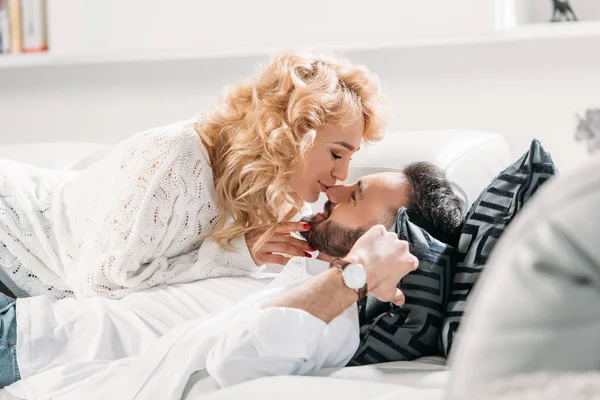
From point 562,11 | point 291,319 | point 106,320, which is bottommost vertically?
point 106,320

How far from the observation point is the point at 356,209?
5.92ft

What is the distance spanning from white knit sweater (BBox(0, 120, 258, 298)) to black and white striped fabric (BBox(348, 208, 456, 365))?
0.57 metres

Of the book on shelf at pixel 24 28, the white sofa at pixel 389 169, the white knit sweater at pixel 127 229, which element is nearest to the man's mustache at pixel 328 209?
the white sofa at pixel 389 169

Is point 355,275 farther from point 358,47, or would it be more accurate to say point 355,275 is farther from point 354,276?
point 358,47

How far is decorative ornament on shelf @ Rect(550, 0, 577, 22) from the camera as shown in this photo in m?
2.56

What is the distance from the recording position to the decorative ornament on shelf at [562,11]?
2564 mm

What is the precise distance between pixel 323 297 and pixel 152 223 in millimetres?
620

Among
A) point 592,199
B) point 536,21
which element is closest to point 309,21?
point 536,21

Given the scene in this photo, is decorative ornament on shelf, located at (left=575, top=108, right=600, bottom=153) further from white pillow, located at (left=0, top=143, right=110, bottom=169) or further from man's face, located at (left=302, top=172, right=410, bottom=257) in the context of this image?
white pillow, located at (left=0, top=143, right=110, bottom=169)

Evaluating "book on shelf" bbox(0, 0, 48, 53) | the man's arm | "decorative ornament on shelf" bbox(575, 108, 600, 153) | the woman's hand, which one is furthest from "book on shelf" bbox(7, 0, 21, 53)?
"decorative ornament on shelf" bbox(575, 108, 600, 153)

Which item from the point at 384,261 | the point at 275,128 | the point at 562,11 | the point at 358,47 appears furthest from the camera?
the point at 358,47

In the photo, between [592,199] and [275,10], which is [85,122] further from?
[592,199]

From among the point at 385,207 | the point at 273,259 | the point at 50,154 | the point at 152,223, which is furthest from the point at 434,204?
the point at 50,154

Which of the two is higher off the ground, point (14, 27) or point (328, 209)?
point (14, 27)
